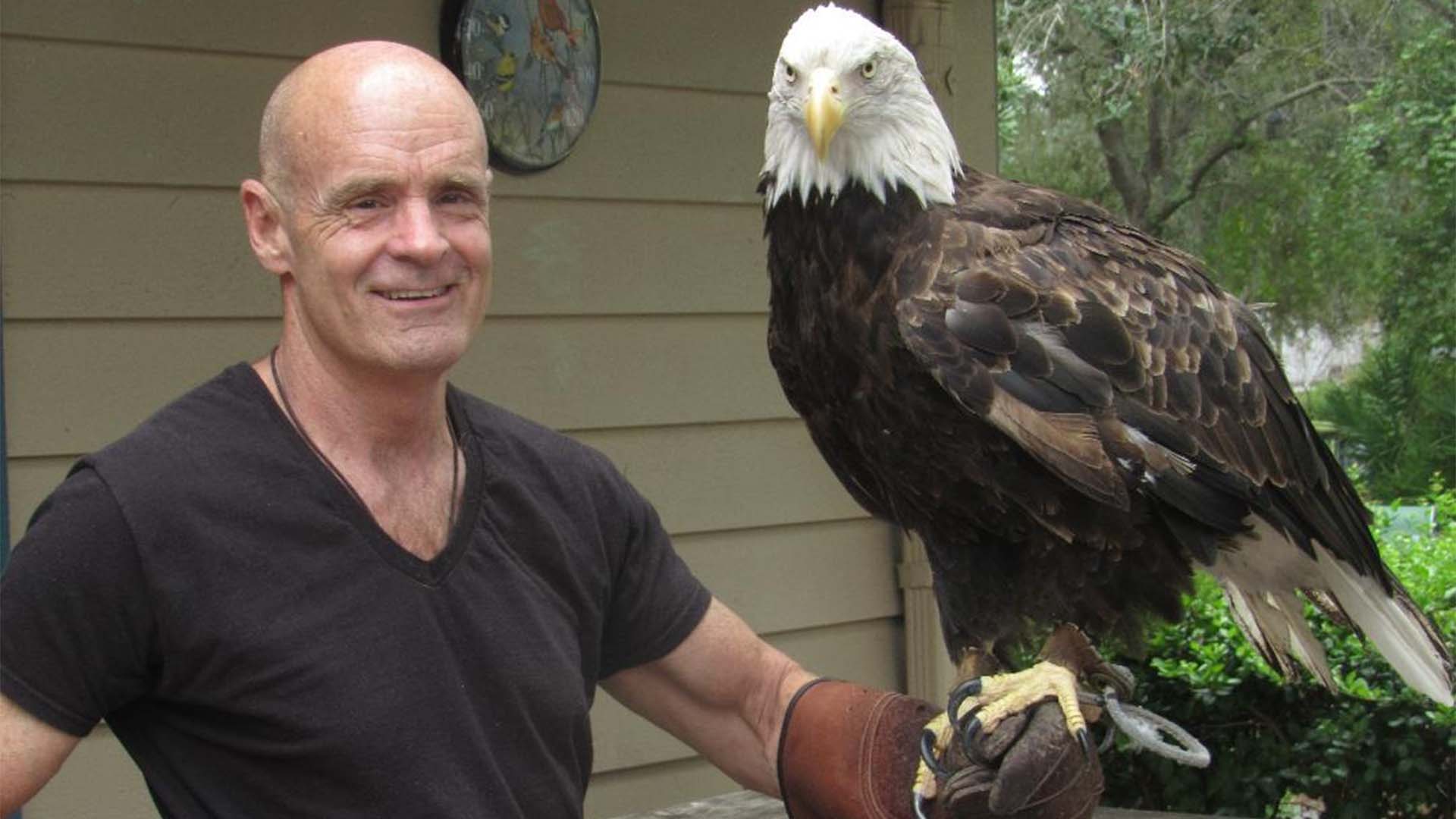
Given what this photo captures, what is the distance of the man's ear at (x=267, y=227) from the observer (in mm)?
2043

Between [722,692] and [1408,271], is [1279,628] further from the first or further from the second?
[1408,271]

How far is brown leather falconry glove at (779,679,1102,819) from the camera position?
7.94ft

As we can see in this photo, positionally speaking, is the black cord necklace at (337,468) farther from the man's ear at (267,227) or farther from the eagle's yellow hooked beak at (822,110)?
the eagle's yellow hooked beak at (822,110)

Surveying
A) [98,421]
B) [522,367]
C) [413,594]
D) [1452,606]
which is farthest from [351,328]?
[1452,606]

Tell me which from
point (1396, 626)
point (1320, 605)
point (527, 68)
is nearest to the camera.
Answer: point (1396, 626)

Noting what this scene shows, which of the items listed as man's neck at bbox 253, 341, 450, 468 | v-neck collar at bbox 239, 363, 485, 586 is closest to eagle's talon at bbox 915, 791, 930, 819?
v-neck collar at bbox 239, 363, 485, 586

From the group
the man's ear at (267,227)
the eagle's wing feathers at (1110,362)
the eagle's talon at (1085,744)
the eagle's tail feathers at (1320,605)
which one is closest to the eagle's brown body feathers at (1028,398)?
the eagle's wing feathers at (1110,362)

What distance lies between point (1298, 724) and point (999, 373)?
2518 millimetres

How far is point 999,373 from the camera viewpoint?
2.65 metres

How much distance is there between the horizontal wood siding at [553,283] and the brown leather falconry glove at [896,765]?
177 centimetres

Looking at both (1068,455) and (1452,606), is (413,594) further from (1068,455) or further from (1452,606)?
(1452,606)

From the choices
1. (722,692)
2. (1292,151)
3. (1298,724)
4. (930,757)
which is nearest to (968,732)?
(930,757)

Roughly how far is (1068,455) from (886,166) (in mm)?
578

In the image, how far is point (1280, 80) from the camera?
17.6 meters
